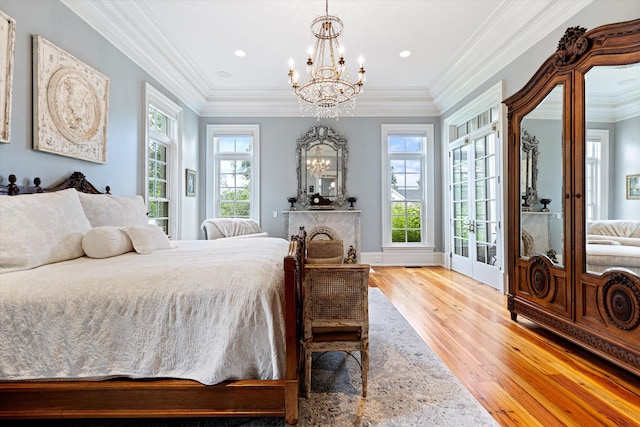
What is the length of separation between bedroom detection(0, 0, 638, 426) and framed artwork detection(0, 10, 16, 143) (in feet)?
0.29

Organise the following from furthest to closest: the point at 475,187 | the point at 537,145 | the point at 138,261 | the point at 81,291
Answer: the point at 475,187
the point at 537,145
the point at 138,261
the point at 81,291

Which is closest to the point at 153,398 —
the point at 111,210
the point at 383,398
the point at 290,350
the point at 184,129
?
the point at 290,350

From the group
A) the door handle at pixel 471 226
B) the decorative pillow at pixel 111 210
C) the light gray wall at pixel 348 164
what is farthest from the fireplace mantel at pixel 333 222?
the decorative pillow at pixel 111 210

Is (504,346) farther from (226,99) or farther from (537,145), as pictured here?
(226,99)

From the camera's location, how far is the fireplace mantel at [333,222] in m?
5.61

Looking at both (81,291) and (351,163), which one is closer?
(81,291)

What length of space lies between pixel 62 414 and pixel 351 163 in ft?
16.9

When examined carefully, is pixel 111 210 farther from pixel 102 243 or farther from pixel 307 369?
pixel 307 369

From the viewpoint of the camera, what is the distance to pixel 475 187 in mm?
4699

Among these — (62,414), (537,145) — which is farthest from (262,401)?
(537,145)

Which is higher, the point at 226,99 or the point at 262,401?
the point at 226,99

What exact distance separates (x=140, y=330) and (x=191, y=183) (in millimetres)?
4363


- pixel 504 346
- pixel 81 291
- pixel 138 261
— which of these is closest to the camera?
pixel 81 291

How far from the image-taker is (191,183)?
5363mm
